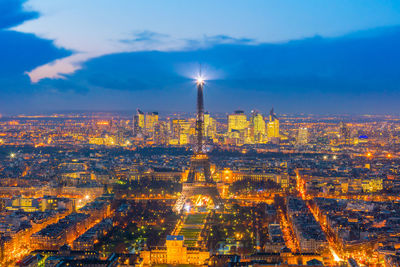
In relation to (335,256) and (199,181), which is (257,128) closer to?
(199,181)

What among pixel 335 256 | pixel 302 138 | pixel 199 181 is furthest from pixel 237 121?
pixel 335 256

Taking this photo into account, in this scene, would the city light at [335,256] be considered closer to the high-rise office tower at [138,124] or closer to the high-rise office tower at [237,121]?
the high-rise office tower at [138,124]

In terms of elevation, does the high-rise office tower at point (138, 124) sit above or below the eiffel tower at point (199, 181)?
above

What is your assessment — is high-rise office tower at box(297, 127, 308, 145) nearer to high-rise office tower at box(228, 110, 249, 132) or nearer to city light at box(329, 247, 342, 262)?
high-rise office tower at box(228, 110, 249, 132)

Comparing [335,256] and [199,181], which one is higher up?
[199,181]

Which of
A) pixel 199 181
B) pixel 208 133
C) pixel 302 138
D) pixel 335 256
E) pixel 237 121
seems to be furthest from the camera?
pixel 237 121

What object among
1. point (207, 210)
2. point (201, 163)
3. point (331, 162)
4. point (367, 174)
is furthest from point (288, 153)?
point (207, 210)

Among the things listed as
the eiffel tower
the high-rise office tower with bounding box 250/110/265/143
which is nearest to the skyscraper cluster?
the high-rise office tower with bounding box 250/110/265/143

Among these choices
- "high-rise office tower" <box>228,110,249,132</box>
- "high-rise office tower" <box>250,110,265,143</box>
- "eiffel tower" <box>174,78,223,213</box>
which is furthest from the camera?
"high-rise office tower" <box>228,110,249,132</box>

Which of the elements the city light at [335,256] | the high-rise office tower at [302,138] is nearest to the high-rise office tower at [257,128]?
the high-rise office tower at [302,138]

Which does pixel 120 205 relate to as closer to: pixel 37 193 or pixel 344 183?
pixel 37 193

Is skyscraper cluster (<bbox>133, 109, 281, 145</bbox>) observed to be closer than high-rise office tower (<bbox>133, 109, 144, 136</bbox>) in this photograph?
Yes
